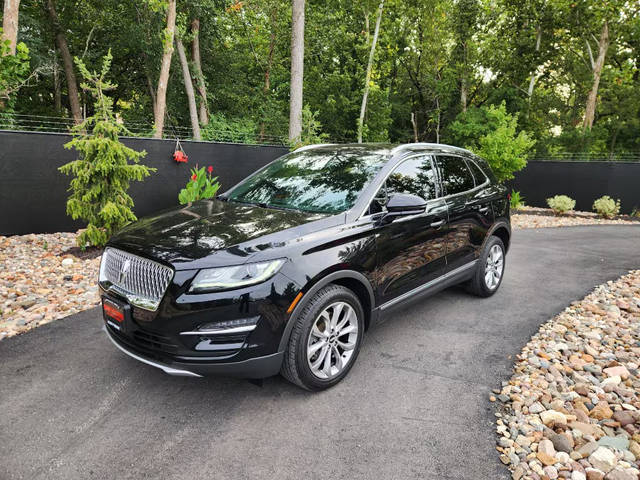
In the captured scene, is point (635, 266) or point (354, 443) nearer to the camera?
point (354, 443)

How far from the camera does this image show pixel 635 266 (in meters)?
6.84

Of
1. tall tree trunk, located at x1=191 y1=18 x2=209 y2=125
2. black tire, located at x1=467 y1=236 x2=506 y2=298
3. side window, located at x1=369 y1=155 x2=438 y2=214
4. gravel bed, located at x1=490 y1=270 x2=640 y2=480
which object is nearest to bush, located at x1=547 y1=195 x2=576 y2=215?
black tire, located at x1=467 y1=236 x2=506 y2=298

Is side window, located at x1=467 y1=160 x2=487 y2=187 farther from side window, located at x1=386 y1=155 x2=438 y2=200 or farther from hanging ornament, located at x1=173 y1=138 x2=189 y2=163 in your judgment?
hanging ornament, located at x1=173 y1=138 x2=189 y2=163

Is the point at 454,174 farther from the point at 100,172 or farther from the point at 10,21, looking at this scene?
the point at 10,21

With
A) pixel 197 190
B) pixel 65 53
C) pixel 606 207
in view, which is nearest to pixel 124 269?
pixel 197 190

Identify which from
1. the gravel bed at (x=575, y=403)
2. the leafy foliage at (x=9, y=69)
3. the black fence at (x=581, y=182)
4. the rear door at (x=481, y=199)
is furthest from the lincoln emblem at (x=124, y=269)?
A: the black fence at (x=581, y=182)

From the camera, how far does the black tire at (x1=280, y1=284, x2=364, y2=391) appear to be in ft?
8.93

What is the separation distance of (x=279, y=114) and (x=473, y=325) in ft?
67.5

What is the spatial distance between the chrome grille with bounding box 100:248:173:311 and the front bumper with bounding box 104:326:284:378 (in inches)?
15.1

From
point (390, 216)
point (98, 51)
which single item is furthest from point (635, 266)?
point (98, 51)

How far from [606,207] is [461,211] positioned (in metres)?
11.9

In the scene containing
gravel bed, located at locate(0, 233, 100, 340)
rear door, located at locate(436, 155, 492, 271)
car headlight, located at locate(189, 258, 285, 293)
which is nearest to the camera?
car headlight, located at locate(189, 258, 285, 293)

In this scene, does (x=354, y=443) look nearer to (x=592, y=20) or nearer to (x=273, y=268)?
(x=273, y=268)

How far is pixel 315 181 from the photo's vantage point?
3686 millimetres
